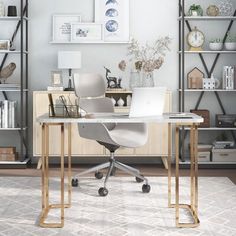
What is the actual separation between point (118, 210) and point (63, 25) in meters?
2.94

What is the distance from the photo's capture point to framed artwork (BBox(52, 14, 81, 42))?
241 inches

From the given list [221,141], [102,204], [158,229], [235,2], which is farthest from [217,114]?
[158,229]

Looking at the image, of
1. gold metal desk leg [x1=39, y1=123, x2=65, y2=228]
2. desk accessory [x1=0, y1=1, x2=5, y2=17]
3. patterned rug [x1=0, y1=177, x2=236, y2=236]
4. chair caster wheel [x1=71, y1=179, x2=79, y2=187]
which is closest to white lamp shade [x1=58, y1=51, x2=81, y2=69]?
desk accessory [x1=0, y1=1, x2=5, y2=17]

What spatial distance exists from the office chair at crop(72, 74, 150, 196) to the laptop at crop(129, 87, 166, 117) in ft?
3.07

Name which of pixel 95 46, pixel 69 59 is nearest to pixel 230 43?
pixel 95 46

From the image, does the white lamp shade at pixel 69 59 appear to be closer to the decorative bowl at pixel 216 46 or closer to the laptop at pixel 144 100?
the decorative bowl at pixel 216 46

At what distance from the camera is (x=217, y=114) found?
6.16 metres

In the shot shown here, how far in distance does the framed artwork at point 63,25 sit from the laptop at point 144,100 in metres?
2.80

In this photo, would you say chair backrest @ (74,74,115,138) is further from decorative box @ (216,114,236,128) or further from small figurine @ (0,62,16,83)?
decorative box @ (216,114,236,128)

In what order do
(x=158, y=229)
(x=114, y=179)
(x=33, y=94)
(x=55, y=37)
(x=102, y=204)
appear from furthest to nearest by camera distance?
(x=55, y=37), (x=33, y=94), (x=114, y=179), (x=102, y=204), (x=158, y=229)

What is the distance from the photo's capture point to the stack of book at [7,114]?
588cm

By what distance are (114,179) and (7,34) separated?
2.27 m

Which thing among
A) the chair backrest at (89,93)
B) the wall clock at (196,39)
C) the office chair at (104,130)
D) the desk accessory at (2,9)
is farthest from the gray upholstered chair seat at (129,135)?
the desk accessory at (2,9)

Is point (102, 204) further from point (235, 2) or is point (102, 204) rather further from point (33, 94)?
point (235, 2)
